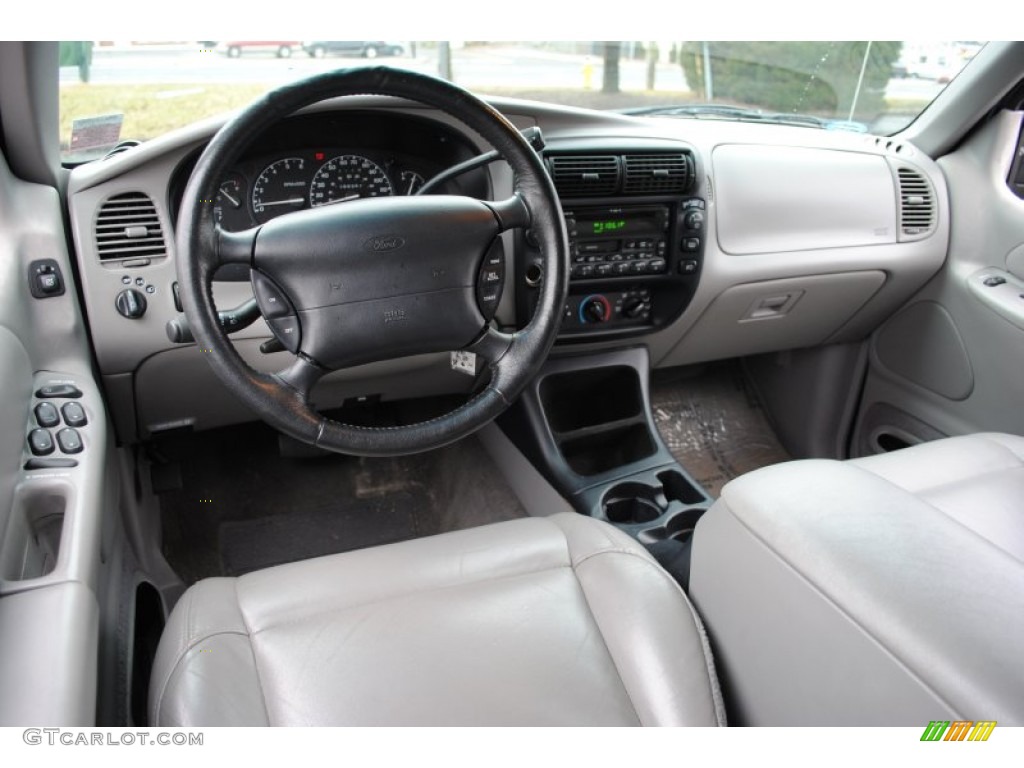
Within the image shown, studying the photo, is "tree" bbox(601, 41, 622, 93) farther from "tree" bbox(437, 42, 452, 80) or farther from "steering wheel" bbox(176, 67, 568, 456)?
"steering wheel" bbox(176, 67, 568, 456)

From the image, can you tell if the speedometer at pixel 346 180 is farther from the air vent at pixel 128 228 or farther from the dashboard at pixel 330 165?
the air vent at pixel 128 228

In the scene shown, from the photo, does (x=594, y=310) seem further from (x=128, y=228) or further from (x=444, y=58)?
(x=128, y=228)

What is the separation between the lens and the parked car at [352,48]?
1448 mm

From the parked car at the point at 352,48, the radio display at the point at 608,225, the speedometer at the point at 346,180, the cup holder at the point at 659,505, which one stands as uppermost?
the parked car at the point at 352,48

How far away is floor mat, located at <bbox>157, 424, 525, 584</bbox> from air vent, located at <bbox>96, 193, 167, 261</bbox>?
647mm

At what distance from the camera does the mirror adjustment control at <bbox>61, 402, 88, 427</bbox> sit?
1.24 m

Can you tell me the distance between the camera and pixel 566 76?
188cm

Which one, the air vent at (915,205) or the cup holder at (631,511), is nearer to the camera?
the cup holder at (631,511)

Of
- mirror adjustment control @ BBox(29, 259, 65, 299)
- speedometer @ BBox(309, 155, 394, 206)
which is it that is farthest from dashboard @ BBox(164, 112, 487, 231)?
mirror adjustment control @ BBox(29, 259, 65, 299)

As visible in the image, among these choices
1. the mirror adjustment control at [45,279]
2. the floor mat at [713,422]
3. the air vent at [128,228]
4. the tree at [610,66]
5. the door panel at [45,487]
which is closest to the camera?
the door panel at [45,487]

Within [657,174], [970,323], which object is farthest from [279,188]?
[970,323]

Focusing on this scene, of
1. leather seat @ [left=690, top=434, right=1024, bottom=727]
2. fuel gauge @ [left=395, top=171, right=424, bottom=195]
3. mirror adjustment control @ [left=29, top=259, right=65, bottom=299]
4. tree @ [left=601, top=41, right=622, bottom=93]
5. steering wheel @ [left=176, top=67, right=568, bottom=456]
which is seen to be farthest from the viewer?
tree @ [left=601, top=41, right=622, bottom=93]

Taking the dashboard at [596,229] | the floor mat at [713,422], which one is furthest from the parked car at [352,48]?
the floor mat at [713,422]

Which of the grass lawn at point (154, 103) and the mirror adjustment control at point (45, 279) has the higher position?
the grass lawn at point (154, 103)
